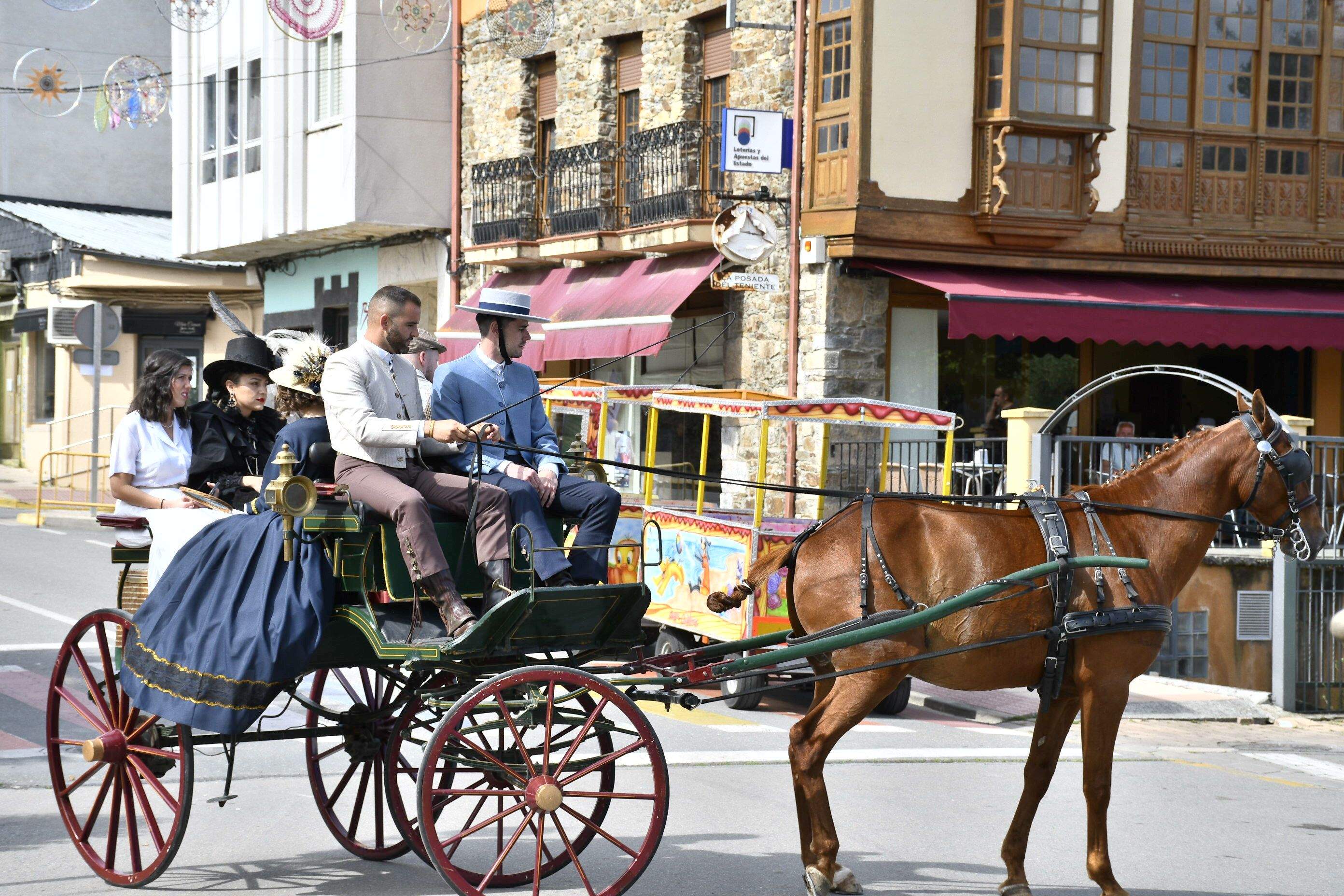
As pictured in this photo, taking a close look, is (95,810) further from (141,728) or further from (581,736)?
(581,736)

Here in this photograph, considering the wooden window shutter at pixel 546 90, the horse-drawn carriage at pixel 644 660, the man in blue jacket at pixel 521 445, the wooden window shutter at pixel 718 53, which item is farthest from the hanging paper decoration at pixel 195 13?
the horse-drawn carriage at pixel 644 660

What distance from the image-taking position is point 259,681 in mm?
5992

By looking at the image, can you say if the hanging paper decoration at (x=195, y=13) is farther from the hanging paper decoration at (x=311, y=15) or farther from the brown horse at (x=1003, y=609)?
the brown horse at (x=1003, y=609)

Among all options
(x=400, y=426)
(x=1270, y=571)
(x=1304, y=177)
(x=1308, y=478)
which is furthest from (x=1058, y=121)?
(x=400, y=426)

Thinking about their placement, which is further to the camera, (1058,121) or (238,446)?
(1058,121)

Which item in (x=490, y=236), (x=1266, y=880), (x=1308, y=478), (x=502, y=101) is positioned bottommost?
(x=1266, y=880)

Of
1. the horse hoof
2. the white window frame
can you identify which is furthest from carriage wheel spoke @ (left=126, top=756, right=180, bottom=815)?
the white window frame

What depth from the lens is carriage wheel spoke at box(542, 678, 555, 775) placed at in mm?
5703

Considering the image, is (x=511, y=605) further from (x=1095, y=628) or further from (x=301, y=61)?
(x=301, y=61)

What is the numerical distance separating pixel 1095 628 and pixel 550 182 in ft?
56.9

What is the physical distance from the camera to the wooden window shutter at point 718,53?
789 inches

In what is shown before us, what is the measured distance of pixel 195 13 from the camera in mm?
19422

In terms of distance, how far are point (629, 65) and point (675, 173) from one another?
2.76 meters

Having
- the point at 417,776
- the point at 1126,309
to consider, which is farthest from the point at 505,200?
the point at 417,776
